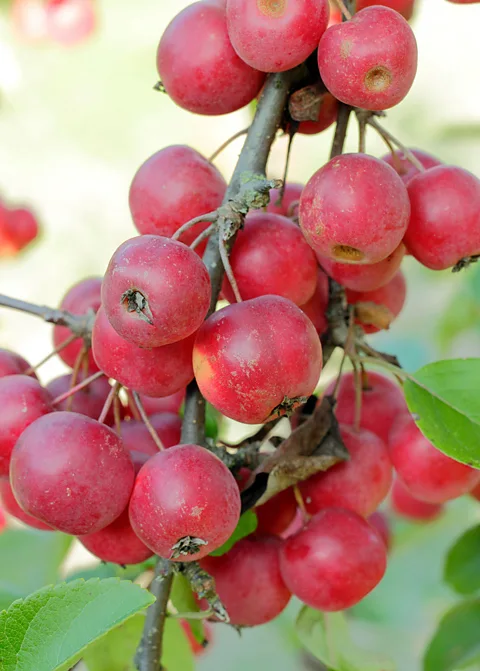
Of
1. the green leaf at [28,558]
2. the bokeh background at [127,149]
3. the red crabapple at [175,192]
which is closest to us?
the red crabapple at [175,192]

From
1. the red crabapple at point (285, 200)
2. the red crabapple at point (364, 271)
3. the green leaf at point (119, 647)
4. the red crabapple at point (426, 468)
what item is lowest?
the green leaf at point (119, 647)

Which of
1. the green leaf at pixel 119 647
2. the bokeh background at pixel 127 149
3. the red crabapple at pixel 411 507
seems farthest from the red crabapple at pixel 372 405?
the bokeh background at pixel 127 149

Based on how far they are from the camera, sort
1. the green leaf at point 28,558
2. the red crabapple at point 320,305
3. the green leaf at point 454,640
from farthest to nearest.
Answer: the green leaf at point 28,558 → the green leaf at point 454,640 → the red crabapple at point 320,305

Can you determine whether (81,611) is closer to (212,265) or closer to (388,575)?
(212,265)

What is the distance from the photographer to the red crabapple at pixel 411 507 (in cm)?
161

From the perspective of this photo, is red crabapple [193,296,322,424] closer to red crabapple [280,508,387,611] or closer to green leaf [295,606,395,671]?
red crabapple [280,508,387,611]

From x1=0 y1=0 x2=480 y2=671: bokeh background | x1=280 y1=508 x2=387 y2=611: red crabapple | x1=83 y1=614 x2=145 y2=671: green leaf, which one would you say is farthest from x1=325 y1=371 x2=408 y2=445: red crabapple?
x1=0 y1=0 x2=480 y2=671: bokeh background

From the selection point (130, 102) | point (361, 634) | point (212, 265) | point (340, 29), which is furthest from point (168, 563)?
point (130, 102)

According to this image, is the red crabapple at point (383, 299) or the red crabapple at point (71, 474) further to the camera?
the red crabapple at point (383, 299)

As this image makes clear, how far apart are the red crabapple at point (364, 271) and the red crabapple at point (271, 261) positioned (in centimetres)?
5

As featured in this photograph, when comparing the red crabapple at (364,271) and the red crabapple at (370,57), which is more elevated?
the red crabapple at (370,57)

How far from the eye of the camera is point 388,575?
2.15 m

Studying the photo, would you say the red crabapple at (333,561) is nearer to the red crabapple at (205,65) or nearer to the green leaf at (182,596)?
the green leaf at (182,596)

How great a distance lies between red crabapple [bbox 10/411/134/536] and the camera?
0.79 metres
